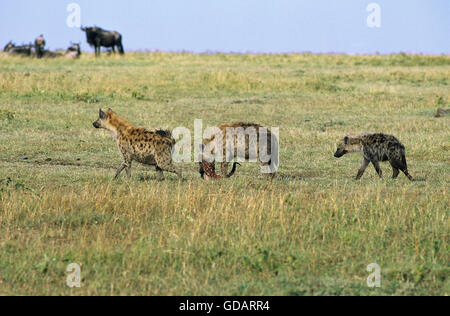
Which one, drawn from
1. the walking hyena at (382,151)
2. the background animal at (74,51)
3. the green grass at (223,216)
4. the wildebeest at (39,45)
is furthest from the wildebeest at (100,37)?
the walking hyena at (382,151)

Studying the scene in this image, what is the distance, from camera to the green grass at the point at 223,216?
6.55 m

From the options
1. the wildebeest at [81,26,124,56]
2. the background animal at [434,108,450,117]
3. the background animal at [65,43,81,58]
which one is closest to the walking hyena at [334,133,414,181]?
the background animal at [434,108,450,117]

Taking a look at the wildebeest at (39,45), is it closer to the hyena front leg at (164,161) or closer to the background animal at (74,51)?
the background animal at (74,51)

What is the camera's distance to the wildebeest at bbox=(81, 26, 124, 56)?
4344cm

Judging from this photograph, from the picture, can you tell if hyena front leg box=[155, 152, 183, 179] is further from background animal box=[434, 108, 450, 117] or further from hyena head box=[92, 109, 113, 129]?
background animal box=[434, 108, 450, 117]

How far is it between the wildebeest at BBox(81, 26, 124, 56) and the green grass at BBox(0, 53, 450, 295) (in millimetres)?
24651

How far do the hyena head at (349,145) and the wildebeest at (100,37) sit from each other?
106 ft

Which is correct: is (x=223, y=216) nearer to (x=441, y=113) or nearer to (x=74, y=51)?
(x=441, y=113)

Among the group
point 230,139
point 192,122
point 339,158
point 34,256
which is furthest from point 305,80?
point 34,256

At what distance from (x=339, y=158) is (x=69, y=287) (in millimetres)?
8542

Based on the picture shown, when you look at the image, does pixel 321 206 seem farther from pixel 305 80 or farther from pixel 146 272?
pixel 305 80

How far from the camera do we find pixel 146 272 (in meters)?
6.74

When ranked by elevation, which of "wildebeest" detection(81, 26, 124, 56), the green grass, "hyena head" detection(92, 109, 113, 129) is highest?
"wildebeest" detection(81, 26, 124, 56)

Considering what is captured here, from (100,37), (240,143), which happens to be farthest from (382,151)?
(100,37)
